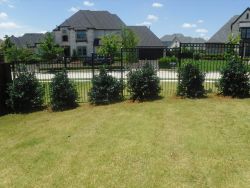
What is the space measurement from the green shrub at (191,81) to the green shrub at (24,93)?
5808 millimetres

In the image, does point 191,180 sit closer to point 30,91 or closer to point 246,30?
point 30,91

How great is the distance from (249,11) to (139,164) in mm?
45718

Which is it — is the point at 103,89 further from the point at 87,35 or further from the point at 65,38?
the point at 65,38

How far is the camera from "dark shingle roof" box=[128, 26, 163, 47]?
46.8m

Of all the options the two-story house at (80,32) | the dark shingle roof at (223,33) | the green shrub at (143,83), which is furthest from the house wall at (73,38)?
the green shrub at (143,83)

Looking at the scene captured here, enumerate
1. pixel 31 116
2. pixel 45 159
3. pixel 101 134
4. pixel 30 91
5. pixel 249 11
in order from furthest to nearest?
1. pixel 249 11
2. pixel 30 91
3. pixel 31 116
4. pixel 101 134
5. pixel 45 159

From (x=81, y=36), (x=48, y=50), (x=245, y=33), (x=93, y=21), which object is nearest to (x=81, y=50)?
(x=81, y=36)

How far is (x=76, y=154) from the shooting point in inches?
257

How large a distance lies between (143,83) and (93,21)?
3791 cm

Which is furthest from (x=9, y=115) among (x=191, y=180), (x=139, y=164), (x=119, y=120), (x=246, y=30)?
(x=246, y=30)

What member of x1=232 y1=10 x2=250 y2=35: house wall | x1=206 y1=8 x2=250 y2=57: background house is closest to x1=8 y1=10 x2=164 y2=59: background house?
x1=206 y1=8 x2=250 y2=57: background house

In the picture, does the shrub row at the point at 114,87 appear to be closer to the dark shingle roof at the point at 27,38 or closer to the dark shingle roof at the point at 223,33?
the dark shingle roof at the point at 223,33

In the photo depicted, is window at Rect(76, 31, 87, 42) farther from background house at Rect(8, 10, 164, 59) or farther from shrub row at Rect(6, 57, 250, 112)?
shrub row at Rect(6, 57, 250, 112)

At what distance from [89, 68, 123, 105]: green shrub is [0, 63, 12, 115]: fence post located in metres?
3.44
